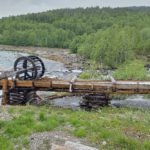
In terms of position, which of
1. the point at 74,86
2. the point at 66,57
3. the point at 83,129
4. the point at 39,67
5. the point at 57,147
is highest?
the point at 39,67

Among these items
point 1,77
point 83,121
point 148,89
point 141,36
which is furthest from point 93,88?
point 141,36

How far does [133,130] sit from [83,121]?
8.66ft

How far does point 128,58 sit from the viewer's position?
295 ft

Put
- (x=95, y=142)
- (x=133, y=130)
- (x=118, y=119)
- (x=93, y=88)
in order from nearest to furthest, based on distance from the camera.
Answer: (x=95, y=142) < (x=133, y=130) < (x=118, y=119) < (x=93, y=88)

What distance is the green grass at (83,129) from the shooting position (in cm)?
1894

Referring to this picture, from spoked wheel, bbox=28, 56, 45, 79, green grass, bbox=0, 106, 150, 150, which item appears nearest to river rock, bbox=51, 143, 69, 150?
green grass, bbox=0, 106, 150, 150

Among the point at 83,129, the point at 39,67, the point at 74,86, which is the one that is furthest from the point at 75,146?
the point at 39,67

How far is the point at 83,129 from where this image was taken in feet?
66.9

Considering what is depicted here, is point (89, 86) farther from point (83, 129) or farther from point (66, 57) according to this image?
point (66, 57)

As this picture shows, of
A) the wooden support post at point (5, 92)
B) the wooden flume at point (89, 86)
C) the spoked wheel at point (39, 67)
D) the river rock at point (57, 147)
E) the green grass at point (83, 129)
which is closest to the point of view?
the river rock at point (57, 147)

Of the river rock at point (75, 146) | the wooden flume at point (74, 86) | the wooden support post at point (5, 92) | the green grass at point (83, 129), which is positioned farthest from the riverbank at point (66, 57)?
the river rock at point (75, 146)

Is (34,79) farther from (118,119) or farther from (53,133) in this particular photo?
(53,133)

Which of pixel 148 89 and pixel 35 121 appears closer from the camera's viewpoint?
pixel 35 121

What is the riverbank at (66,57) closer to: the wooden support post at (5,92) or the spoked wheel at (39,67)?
the spoked wheel at (39,67)
